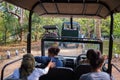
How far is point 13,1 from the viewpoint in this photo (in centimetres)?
542

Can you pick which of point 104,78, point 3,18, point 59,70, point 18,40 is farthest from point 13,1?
point 18,40

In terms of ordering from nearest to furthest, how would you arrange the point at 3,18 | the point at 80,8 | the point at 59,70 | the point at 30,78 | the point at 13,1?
the point at 30,78 → the point at 59,70 → the point at 13,1 → the point at 80,8 → the point at 3,18

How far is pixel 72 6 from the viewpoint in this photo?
6.41 meters

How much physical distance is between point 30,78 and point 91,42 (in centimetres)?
305

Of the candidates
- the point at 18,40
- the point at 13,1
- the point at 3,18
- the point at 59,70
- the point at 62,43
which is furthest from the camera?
the point at 18,40

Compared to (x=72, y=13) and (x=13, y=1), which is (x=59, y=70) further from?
(x=72, y=13)

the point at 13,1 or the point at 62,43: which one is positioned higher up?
the point at 13,1

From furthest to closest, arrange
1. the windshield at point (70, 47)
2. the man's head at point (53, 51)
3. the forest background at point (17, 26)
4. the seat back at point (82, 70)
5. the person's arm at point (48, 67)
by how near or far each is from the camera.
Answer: the forest background at point (17, 26), the windshield at point (70, 47), the man's head at point (53, 51), the seat back at point (82, 70), the person's arm at point (48, 67)

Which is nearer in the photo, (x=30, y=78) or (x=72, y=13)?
(x=30, y=78)

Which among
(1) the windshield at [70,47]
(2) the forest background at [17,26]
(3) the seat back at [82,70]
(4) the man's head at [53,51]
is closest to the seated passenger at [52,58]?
(4) the man's head at [53,51]

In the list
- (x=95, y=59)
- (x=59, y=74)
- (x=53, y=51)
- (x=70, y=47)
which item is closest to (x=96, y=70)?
(x=95, y=59)

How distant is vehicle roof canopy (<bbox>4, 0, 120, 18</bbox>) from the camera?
19.0 ft

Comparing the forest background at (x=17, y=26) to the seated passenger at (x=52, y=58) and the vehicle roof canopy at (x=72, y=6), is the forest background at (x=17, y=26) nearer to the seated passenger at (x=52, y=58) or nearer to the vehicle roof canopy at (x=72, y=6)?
the vehicle roof canopy at (x=72, y=6)

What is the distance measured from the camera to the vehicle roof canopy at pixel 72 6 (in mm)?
5803
